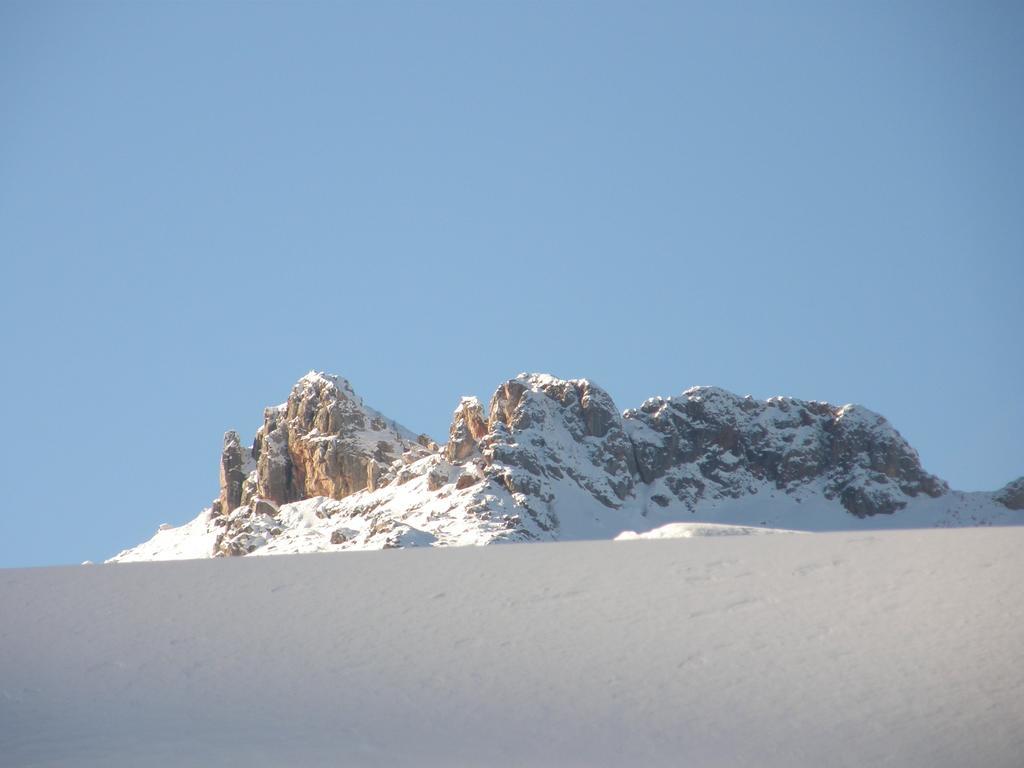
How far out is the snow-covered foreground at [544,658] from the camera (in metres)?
8.29

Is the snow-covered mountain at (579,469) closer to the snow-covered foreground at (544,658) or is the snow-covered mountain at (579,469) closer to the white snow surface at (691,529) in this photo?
the white snow surface at (691,529)

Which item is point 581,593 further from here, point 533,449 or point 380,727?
point 533,449

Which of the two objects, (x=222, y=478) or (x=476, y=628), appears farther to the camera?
(x=222, y=478)

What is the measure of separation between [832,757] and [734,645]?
1.71m

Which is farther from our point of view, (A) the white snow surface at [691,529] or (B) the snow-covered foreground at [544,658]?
(A) the white snow surface at [691,529]

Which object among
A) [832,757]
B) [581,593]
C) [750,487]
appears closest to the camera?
[832,757]

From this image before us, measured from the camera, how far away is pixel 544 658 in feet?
31.8

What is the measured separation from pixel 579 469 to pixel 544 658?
385 feet

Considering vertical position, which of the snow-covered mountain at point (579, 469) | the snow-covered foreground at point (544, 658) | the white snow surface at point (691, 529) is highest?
the snow-covered mountain at point (579, 469)

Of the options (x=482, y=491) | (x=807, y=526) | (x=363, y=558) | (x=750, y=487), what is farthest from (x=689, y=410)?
(x=363, y=558)

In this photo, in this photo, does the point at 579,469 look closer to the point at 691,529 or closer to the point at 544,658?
the point at 691,529

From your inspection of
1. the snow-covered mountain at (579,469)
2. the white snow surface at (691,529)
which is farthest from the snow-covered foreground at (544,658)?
the white snow surface at (691,529)

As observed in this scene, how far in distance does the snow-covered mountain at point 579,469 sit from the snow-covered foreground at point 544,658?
100117mm

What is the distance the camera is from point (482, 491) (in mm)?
115000
